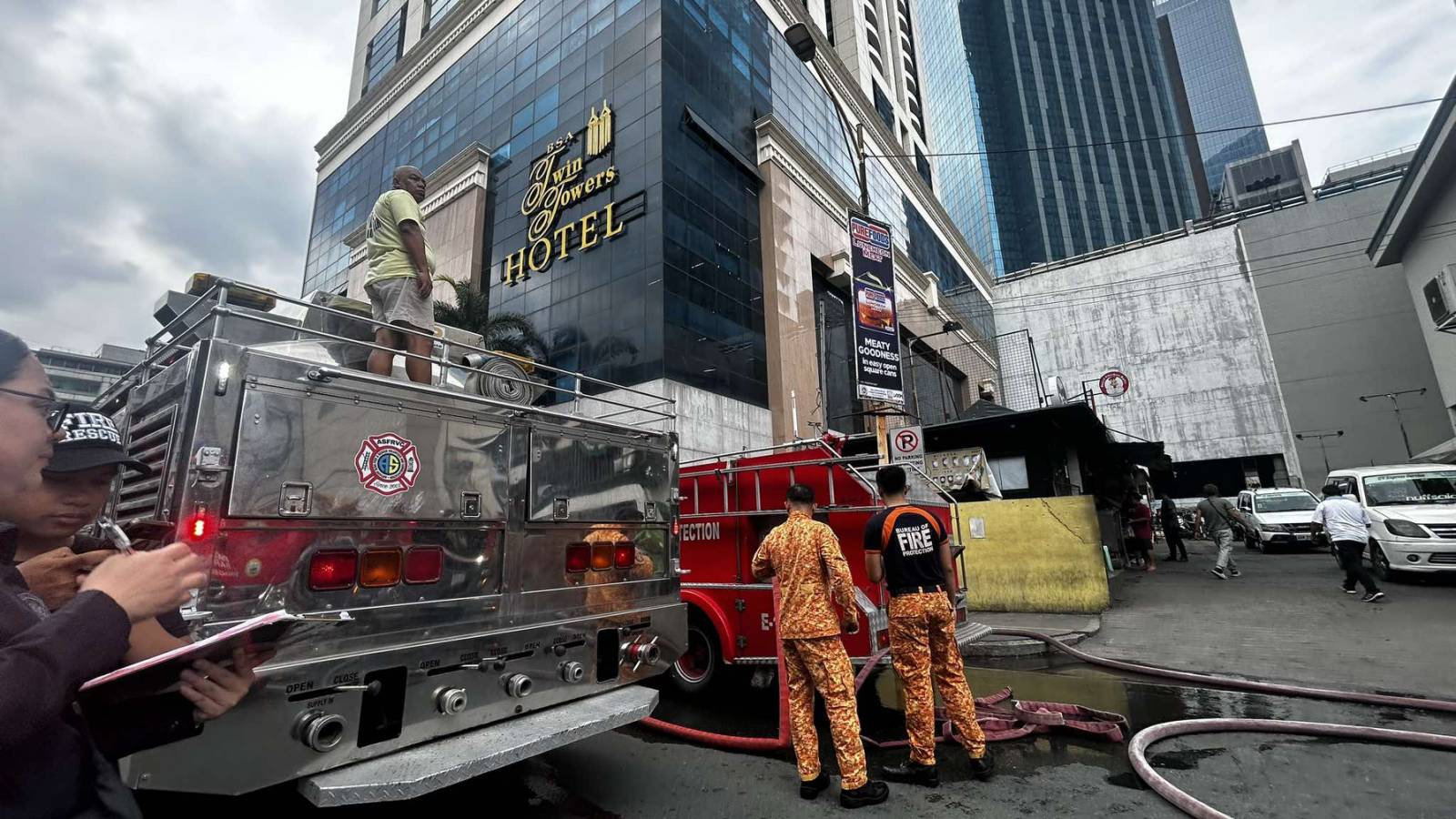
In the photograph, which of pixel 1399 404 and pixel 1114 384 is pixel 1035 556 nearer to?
pixel 1114 384

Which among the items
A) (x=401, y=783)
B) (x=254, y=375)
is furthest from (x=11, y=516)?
(x=401, y=783)

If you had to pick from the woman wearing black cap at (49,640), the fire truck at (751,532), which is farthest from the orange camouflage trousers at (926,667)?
the woman wearing black cap at (49,640)

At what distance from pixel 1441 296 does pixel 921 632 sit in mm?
30402

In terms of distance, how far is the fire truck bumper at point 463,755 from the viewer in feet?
8.41

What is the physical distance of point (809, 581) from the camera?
397cm

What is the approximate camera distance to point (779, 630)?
4.04 m

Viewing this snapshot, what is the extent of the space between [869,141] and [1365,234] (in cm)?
3490

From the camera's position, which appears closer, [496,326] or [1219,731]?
[1219,731]

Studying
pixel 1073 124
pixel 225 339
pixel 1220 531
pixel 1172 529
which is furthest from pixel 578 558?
pixel 1073 124

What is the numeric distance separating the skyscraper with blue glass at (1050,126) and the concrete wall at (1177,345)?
4412cm

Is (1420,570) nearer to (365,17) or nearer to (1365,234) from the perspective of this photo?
(1365,234)

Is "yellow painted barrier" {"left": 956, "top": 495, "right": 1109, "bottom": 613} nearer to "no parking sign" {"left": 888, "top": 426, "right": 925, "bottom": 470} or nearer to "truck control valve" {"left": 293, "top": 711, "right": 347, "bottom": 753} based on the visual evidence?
"no parking sign" {"left": 888, "top": 426, "right": 925, "bottom": 470}

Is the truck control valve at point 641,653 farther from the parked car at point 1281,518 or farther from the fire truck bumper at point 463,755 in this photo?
the parked car at point 1281,518

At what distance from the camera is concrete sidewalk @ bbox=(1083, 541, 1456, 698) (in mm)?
5992
